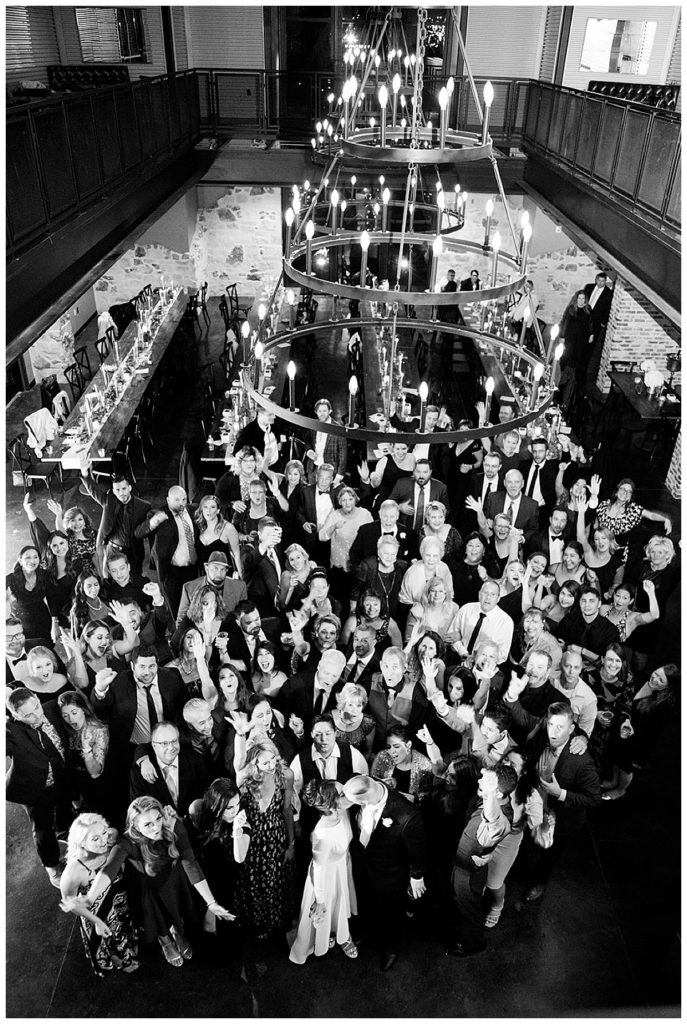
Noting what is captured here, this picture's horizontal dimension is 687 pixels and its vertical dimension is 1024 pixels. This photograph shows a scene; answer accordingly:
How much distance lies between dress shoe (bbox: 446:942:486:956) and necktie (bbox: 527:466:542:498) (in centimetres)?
385

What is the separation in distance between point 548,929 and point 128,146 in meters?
8.94

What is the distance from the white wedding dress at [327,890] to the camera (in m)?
3.74

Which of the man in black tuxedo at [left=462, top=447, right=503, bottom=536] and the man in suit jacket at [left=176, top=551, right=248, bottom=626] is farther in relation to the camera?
the man in black tuxedo at [left=462, top=447, right=503, bottom=536]

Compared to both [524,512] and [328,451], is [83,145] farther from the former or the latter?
[524,512]

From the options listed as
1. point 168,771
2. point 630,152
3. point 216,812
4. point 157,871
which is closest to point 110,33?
point 630,152

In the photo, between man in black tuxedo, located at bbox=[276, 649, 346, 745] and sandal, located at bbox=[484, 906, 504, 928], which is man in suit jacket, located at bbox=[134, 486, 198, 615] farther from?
sandal, located at bbox=[484, 906, 504, 928]

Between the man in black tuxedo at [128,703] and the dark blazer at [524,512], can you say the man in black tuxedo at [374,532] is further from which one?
the man in black tuxedo at [128,703]

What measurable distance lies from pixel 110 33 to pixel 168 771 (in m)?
14.4

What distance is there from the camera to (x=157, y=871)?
3.72m

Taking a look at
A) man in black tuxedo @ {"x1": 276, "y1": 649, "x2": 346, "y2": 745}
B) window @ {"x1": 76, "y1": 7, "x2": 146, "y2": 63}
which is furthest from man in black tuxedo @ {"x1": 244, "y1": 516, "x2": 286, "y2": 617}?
window @ {"x1": 76, "y1": 7, "x2": 146, "y2": 63}

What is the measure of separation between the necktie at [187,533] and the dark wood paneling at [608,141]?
596 cm

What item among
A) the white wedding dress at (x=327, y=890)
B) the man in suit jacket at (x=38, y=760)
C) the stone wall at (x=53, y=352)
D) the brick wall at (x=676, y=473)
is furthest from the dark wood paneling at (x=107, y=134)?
the brick wall at (x=676, y=473)

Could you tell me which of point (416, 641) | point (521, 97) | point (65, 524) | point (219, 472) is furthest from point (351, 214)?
point (416, 641)

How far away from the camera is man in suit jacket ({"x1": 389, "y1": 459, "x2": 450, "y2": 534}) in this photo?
249 inches
